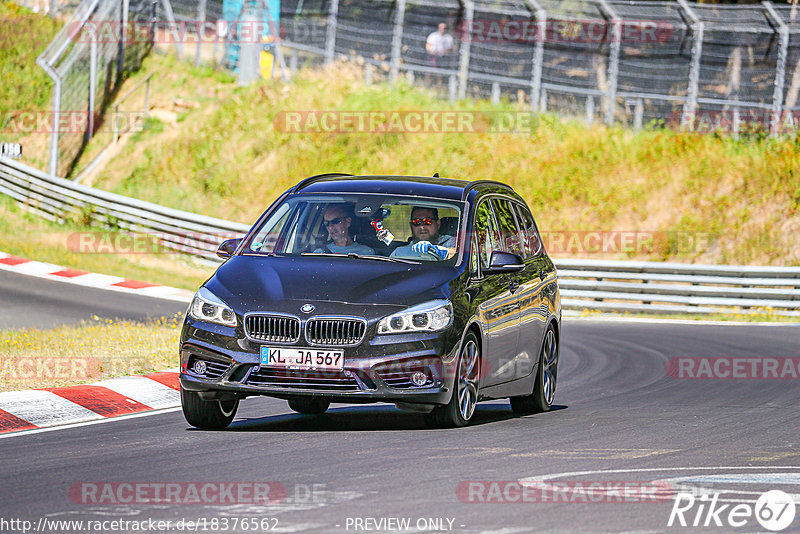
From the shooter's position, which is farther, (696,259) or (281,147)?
(281,147)

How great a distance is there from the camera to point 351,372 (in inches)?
352

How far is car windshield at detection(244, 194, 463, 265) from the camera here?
32.8ft

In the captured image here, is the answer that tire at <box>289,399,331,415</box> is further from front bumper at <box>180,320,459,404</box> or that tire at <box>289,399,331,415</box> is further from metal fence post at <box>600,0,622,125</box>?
metal fence post at <box>600,0,622,125</box>

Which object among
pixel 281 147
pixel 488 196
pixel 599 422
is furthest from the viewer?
Answer: pixel 281 147

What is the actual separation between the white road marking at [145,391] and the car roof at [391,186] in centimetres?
205

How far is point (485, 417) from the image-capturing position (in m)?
10.8

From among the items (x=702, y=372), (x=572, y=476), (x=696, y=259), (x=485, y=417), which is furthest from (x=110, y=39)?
(x=572, y=476)

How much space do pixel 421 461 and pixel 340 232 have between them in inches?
103

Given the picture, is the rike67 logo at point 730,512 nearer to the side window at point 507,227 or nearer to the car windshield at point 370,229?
the car windshield at point 370,229

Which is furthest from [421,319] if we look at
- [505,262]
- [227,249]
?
[227,249]

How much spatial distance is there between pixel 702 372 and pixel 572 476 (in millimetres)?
7780

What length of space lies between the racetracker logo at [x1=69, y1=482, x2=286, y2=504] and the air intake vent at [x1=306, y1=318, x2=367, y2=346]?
74.6 inches

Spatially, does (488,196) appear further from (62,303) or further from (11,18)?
(11,18)

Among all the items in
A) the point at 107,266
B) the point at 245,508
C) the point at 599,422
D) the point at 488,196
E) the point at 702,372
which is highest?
the point at 488,196
